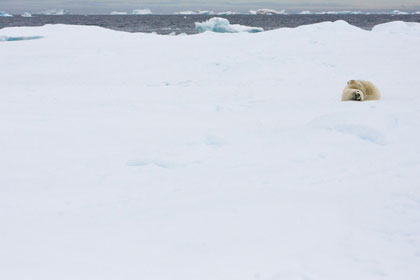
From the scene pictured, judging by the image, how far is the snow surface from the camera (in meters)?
1.92

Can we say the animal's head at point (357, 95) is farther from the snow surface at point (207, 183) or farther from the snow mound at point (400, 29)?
the snow mound at point (400, 29)

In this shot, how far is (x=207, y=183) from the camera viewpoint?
275 cm

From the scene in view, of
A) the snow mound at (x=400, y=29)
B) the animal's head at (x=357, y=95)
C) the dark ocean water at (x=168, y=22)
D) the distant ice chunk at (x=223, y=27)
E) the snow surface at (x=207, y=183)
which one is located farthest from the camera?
the dark ocean water at (x=168, y=22)

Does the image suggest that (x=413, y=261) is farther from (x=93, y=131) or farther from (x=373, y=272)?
(x=93, y=131)

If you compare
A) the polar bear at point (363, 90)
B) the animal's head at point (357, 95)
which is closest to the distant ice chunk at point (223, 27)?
the polar bear at point (363, 90)

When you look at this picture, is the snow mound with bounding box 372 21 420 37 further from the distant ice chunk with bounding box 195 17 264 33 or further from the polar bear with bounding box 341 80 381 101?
the distant ice chunk with bounding box 195 17 264 33

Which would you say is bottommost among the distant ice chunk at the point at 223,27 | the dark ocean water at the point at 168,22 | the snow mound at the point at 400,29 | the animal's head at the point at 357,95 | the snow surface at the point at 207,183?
the snow surface at the point at 207,183

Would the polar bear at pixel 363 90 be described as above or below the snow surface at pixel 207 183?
above

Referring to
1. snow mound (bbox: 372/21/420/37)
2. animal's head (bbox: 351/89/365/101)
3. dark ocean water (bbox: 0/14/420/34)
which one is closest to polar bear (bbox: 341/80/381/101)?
animal's head (bbox: 351/89/365/101)

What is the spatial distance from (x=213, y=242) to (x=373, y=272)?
821 millimetres

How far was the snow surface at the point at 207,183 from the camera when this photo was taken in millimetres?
1915

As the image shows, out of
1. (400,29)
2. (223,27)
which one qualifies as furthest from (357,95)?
(223,27)

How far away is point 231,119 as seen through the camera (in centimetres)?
430

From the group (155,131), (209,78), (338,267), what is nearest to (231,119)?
(155,131)
